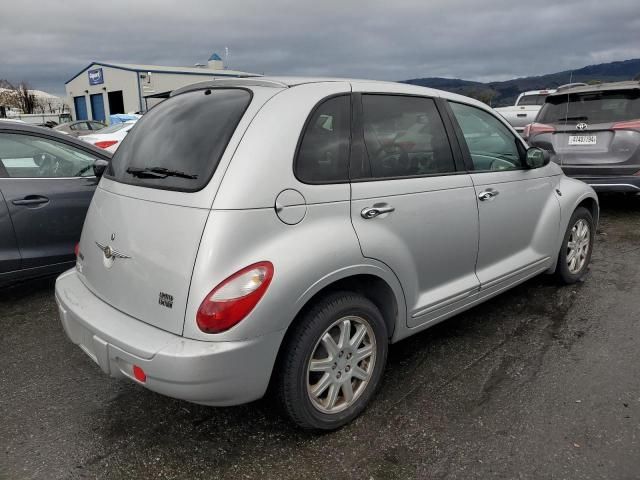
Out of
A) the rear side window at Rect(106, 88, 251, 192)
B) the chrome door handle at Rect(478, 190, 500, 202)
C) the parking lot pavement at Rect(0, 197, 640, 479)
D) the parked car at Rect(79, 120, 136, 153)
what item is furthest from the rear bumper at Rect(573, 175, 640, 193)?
the parked car at Rect(79, 120, 136, 153)

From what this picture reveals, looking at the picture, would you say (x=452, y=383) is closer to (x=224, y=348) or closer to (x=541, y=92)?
(x=224, y=348)

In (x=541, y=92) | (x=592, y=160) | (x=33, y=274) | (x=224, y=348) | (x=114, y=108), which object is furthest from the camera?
(x=114, y=108)

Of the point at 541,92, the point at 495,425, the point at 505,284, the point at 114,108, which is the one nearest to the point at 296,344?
the point at 495,425

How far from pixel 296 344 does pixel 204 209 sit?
0.70 metres

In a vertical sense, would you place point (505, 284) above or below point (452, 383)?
above

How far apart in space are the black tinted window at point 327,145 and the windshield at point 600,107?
508cm

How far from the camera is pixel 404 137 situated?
2.89 metres

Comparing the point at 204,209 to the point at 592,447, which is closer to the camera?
the point at 204,209

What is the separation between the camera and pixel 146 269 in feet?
7.51

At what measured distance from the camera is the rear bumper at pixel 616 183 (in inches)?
244

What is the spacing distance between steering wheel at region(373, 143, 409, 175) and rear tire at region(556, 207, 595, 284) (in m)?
1.99

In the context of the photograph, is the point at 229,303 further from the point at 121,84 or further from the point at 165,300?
the point at 121,84

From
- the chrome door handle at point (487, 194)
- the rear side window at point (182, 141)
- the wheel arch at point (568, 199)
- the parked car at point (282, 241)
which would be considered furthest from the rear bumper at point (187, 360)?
the wheel arch at point (568, 199)

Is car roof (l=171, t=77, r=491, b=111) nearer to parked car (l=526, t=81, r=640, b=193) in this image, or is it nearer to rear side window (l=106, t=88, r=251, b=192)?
rear side window (l=106, t=88, r=251, b=192)
